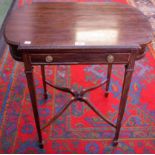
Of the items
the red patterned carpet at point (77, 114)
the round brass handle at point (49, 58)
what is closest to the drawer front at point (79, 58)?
the round brass handle at point (49, 58)

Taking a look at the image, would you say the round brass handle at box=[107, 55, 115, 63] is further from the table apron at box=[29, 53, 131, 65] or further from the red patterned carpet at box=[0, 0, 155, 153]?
the red patterned carpet at box=[0, 0, 155, 153]

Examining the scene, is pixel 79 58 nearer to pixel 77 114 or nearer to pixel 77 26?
pixel 77 26

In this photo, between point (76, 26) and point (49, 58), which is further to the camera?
point (76, 26)

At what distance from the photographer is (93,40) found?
42.2 inches

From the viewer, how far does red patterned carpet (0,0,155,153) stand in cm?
149

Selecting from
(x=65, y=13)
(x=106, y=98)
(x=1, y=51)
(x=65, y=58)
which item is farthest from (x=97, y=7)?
(x=1, y=51)

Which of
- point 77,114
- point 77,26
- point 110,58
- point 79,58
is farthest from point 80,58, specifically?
point 77,114

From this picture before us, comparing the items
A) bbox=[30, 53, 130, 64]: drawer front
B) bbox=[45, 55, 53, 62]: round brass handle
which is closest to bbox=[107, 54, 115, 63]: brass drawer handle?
bbox=[30, 53, 130, 64]: drawer front

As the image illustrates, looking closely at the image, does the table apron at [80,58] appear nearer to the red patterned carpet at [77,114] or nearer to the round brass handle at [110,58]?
the round brass handle at [110,58]

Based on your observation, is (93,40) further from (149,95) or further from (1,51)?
(1,51)

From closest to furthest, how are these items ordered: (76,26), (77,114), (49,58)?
(49,58), (76,26), (77,114)

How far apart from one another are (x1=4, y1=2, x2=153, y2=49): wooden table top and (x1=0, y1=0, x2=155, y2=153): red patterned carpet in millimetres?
738

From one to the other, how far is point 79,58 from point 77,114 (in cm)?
76

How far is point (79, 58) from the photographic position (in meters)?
1.03
